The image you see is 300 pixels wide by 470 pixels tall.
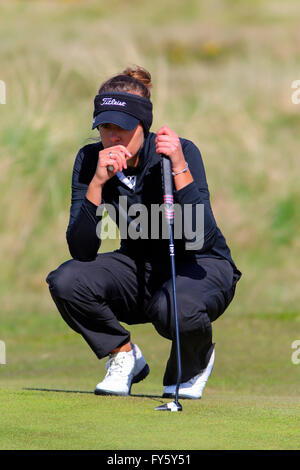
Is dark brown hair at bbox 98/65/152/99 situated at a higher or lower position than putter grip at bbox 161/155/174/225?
higher

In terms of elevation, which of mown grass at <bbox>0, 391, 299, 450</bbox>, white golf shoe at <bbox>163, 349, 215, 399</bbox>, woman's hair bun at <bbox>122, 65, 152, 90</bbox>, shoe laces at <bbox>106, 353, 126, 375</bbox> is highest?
woman's hair bun at <bbox>122, 65, 152, 90</bbox>

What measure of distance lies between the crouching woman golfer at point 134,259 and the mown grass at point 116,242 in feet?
1.05

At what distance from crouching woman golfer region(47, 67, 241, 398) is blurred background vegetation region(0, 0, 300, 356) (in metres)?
4.56

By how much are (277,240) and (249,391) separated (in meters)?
6.41

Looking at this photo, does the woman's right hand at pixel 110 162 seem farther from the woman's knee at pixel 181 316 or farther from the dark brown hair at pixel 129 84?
the woman's knee at pixel 181 316

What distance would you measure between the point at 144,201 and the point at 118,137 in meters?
0.37

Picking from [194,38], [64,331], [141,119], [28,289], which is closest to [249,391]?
[141,119]

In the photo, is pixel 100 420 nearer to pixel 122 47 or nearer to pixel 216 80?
pixel 122 47

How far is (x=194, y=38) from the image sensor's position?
87.7 feet

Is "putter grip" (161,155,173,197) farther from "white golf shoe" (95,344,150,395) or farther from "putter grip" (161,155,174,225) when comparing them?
"white golf shoe" (95,344,150,395)

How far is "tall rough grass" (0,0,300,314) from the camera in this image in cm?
1158

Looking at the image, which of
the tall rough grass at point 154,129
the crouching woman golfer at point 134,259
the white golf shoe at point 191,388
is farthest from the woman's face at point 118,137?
the tall rough grass at point 154,129

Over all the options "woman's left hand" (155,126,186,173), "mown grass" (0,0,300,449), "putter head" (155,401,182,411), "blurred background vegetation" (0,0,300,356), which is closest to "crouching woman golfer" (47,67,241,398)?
"woman's left hand" (155,126,186,173)

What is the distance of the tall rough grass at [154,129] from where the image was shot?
11.6 m
